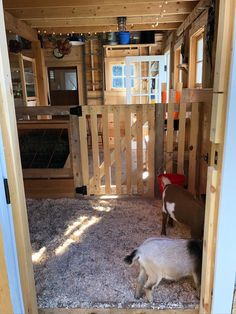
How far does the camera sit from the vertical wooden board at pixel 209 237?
113cm

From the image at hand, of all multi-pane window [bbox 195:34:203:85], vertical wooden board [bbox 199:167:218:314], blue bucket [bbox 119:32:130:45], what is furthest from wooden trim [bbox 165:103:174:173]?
blue bucket [bbox 119:32:130:45]

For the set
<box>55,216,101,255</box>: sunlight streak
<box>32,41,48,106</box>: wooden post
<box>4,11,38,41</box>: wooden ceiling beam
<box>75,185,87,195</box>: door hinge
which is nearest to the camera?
<box>55,216,101,255</box>: sunlight streak

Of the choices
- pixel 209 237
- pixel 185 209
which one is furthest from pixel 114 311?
pixel 185 209

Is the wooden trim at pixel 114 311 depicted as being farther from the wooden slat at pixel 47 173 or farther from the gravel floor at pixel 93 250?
the wooden slat at pixel 47 173

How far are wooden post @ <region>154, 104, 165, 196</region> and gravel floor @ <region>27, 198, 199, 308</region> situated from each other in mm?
377

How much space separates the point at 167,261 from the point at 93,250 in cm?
81

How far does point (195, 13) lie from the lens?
3.51 meters

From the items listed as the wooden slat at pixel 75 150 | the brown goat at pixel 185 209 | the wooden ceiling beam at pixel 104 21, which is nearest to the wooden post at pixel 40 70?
the wooden ceiling beam at pixel 104 21

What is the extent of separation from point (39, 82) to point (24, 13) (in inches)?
76.2

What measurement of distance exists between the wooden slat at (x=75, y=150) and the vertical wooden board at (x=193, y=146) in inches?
49.6

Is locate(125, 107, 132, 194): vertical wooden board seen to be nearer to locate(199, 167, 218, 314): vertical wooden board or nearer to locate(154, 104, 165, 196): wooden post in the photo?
locate(154, 104, 165, 196): wooden post

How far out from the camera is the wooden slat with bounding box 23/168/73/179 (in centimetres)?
309

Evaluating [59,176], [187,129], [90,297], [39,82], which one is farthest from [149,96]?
[90,297]

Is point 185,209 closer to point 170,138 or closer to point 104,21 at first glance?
point 170,138
